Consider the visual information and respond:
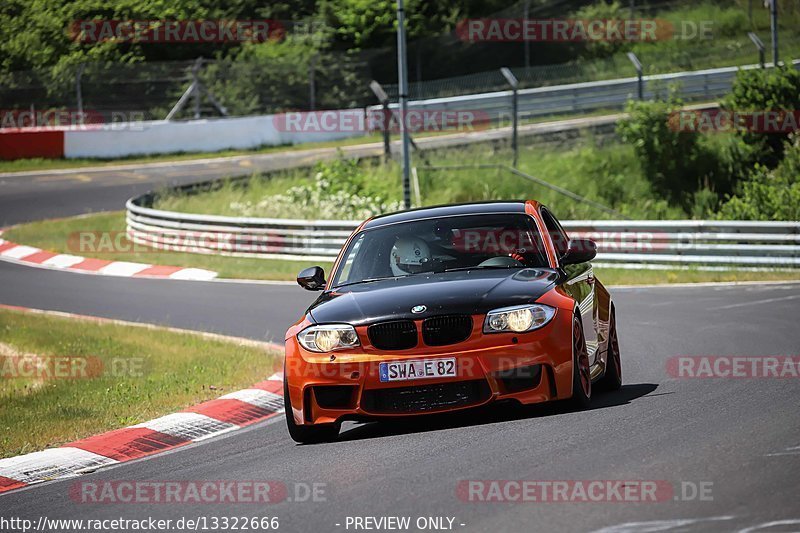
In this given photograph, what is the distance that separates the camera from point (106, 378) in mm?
12797

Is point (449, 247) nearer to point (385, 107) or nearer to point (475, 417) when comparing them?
point (475, 417)

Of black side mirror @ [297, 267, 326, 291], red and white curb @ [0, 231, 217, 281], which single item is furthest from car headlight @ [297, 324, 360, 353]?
red and white curb @ [0, 231, 217, 281]

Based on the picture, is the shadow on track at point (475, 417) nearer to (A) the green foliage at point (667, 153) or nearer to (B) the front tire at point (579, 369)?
(B) the front tire at point (579, 369)

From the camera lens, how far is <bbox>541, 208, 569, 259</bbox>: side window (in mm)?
9773

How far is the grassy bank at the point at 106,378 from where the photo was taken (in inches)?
411

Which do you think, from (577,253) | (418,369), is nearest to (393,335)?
(418,369)

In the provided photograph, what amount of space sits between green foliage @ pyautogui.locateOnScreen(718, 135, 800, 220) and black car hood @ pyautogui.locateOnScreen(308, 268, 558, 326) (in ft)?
59.9

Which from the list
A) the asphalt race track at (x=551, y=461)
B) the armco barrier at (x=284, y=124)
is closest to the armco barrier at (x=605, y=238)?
the asphalt race track at (x=551, y=461)

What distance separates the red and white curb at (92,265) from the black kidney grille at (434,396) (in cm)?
1649

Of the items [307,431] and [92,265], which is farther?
[92,265]

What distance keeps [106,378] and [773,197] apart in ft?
56.8

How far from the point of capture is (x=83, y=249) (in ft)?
94.1

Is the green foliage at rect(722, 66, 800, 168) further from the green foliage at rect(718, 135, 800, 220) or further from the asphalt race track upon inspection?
the asphalt race track

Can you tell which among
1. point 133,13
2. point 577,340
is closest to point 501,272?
point 577,340
